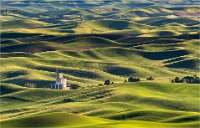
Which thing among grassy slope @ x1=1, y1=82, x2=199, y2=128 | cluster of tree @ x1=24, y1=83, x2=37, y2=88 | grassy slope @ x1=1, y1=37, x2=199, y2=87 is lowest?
cluster of tree @ x1=24, y1=83, x2=37, y2=88

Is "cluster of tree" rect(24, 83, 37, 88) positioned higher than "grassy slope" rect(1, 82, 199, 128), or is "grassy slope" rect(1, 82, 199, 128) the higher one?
"grassy slope" rect(1, 82, 199, 128)

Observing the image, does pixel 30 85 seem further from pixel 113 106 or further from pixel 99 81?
pixel 113 106

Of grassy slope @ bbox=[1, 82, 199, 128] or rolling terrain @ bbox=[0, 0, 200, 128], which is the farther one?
rolling terrain @ bbox=[0, 0, 200, 128]

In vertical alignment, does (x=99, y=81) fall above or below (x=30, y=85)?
below

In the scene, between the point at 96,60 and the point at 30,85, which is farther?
the point at 96,60

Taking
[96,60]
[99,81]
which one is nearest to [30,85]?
[99,81]

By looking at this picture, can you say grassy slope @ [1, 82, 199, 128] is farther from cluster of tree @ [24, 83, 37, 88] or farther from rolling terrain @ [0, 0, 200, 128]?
cluster of tree @ [24, 83, 37, 88]

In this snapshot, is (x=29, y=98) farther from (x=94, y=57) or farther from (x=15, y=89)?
(x=94, y=57)

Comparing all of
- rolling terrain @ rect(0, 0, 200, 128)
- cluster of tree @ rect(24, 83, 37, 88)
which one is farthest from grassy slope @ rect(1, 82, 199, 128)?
cluster of tree @ rect(24, 83, 37, 88)
